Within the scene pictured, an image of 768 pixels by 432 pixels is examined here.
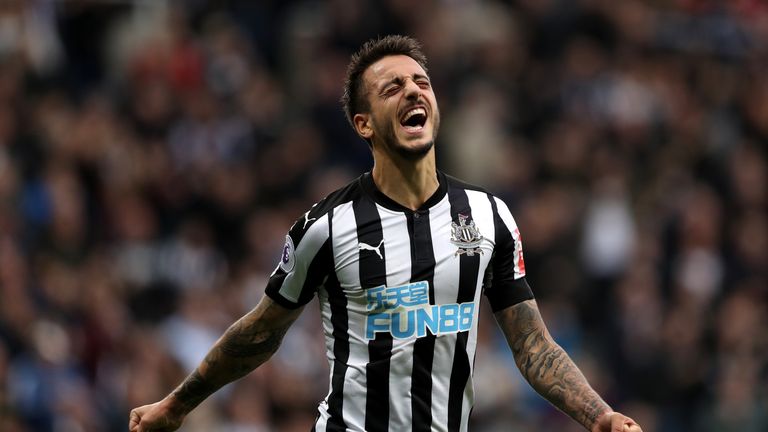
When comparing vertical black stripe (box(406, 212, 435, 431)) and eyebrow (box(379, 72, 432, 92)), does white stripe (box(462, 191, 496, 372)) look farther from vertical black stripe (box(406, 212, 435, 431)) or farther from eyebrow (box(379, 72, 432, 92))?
eyebrow (box(379, 72, 432, 92))

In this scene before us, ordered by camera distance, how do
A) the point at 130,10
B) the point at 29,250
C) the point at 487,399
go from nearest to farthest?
the point at 29,250 → the point at 487,399 → the point at 130,10

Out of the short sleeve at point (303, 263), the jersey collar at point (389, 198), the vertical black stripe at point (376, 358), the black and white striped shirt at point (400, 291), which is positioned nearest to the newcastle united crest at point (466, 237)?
the black and white striped shirt at point (400, 291)

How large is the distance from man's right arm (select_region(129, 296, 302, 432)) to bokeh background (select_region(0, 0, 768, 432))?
3.87 meters

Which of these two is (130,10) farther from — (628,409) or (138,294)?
(628,409)

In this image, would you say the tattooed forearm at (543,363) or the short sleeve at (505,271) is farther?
the short sleeve at (505,271)

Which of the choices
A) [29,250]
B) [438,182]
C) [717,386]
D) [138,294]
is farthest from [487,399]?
[438,182]

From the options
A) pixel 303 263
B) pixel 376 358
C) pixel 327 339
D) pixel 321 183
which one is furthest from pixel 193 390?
pixel 321 183

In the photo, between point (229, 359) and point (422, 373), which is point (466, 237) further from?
A: point (229, 359)

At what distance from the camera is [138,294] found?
11.4m

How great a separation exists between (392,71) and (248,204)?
6.83 m

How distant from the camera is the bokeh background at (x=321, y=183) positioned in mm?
10758

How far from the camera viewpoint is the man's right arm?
5.73 meters

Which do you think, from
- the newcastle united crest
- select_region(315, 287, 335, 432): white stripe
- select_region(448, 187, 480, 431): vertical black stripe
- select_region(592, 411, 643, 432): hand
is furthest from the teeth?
select_region(592, 411, 643, 432): hand

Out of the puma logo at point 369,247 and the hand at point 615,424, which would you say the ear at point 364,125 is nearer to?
the puma logo at point 369,247
